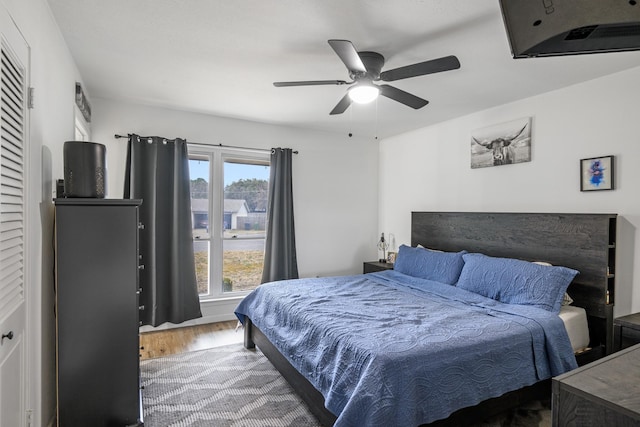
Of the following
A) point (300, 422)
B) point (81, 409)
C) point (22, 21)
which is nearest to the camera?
point (22, 21)

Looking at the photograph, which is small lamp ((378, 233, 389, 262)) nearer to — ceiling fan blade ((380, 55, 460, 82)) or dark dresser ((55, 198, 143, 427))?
ceiling fan blade ((380, 55, 460, 82))

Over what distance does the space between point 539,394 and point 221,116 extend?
3.95 meters

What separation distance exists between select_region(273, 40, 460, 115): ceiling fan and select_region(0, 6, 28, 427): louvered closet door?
4.46ft

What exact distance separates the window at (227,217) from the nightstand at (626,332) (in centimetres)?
351

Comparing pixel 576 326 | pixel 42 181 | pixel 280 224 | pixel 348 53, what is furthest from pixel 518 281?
pixel 42 181

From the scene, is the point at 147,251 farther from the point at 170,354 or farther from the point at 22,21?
the point at 22,21

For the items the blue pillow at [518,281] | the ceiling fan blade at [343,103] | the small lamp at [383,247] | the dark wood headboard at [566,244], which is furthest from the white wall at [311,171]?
the blue pillow at [518,281]

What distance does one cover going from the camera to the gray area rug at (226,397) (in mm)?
2217

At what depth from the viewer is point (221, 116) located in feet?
13.4

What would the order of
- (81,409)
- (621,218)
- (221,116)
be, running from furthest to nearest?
(221,116)
(621,218)
(81,409)

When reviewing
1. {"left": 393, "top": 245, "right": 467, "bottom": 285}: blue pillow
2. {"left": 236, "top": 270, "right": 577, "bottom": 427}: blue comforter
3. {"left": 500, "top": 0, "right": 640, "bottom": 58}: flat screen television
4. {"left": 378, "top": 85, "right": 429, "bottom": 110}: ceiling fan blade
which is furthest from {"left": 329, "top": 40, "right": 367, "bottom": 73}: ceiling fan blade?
{"left": 393, "top": 245, "right": 467, "bottom": 285}: blue pillow

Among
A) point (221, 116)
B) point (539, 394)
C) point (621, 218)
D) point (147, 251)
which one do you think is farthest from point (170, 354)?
point (621, 218)

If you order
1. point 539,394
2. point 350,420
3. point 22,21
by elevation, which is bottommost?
point 539,394

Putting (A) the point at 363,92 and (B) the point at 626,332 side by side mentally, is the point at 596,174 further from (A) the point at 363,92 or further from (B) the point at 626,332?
(A) the point at 363,92
